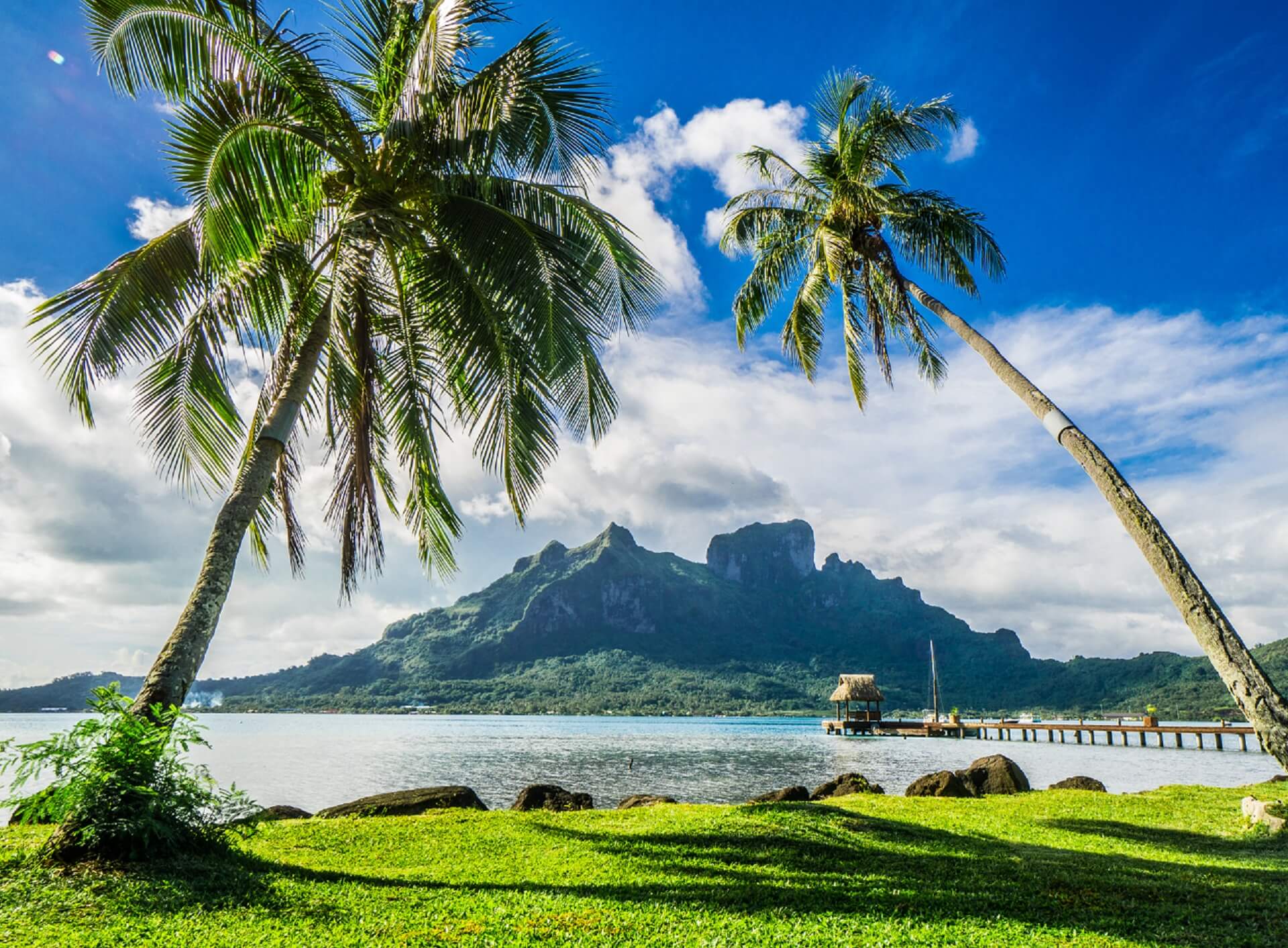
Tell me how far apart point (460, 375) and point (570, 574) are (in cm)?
15401

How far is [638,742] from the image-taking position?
172ft

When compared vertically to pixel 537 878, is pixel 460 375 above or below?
above

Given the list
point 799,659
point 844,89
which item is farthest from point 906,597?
point 844,89

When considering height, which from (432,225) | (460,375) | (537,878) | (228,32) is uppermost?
(228,32)

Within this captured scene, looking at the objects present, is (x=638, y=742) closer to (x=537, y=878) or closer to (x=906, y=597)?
(x=537, y=878)

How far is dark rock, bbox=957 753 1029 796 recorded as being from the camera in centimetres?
→ 1708

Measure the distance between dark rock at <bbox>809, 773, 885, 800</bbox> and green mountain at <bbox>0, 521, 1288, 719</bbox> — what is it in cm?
7643

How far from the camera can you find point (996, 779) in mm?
17312

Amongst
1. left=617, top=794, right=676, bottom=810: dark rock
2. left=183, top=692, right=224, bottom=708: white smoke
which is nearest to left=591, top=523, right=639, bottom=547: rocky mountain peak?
left=183, top=692, right=224, bottom=708: white smoke

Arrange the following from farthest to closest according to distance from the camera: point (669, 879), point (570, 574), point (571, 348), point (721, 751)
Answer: point (570, 574) → point (721, 751) → point (571, 348) → point (669, 879)

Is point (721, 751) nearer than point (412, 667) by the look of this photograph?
Yes

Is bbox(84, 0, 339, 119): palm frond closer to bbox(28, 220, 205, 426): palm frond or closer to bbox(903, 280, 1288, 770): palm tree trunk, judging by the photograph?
bbox(28, 220, 205, 426): palm frond

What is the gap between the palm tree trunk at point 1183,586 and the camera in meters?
5.61

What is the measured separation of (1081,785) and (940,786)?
12.4ft
